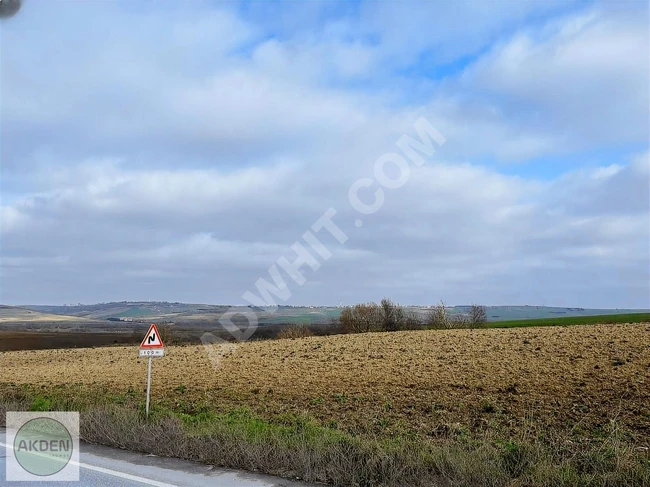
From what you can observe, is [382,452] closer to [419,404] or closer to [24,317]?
[419,404]

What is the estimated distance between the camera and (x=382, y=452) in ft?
24.8

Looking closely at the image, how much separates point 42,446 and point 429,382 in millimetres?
12086

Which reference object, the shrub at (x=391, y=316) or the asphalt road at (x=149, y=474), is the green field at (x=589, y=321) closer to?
the shrub at (x=391, y=316)

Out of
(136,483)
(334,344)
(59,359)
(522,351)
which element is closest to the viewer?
(136,483)

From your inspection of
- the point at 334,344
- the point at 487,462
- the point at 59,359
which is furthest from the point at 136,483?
the point at 59,359

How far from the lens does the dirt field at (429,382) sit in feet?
42.4

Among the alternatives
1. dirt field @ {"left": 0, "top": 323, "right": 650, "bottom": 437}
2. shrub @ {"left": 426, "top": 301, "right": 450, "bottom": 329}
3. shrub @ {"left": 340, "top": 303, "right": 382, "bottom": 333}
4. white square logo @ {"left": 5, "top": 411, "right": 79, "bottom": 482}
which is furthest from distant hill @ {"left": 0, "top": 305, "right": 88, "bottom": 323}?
white square logo @ {"left": 5, "top": 411, "right": 79, "bottom": 482}

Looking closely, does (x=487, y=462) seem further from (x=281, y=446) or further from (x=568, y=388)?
(x=568, y=388)

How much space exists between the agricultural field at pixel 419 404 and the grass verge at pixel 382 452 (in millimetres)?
29

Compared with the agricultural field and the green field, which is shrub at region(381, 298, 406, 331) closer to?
the green field

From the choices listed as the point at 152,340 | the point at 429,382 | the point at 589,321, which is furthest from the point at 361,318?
the point at 152,340

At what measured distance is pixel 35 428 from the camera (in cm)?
1078

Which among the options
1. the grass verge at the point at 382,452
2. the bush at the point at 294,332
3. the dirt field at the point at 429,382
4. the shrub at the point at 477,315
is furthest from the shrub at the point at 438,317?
the grass verge at the point at 382,452

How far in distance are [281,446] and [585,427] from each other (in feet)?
23.3
